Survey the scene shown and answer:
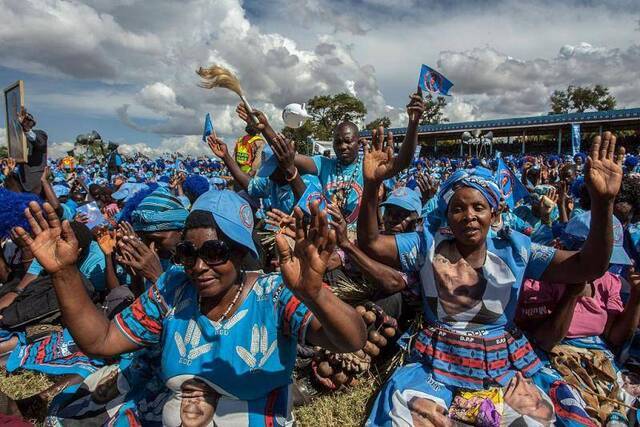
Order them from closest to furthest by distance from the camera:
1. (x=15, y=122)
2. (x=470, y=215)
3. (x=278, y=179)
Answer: (x=470, y=215) < (x=278, y=179) < (x=15, y=122)

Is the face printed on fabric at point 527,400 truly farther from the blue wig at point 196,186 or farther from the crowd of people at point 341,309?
the blue wig at point 196,186

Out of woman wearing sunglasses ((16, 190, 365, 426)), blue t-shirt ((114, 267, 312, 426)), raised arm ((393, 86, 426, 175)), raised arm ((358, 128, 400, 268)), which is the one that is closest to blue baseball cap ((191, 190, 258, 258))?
woman wearing sunglasses ((16, 190, 365, 426))

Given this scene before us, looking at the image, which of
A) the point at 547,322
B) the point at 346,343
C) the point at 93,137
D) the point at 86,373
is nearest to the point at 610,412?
the point at 547,322

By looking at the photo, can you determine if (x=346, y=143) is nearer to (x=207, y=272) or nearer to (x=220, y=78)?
(x=220, y=78)

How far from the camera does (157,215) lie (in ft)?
8.67

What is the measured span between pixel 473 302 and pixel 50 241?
201 cm

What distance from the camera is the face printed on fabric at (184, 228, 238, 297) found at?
71.6 inches

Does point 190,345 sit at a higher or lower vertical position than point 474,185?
lower

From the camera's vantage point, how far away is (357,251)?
245cm

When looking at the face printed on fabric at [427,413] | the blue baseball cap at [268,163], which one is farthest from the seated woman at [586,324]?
the blue baseball cap at [268,163]

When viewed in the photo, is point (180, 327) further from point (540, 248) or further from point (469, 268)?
point (540, 248)

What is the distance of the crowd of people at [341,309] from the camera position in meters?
1.80

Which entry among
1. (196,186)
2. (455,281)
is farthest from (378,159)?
(196,186)

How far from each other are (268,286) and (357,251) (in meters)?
0.68
